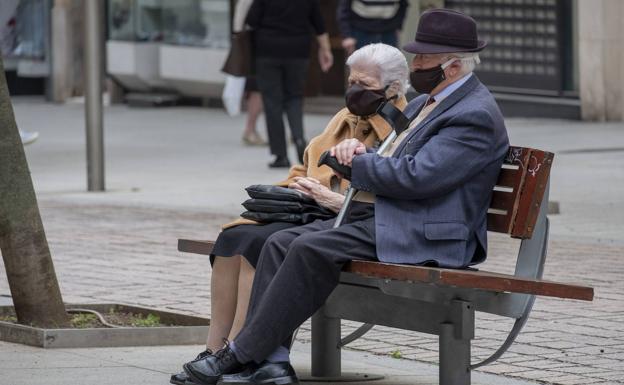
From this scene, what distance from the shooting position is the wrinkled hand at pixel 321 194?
560cm

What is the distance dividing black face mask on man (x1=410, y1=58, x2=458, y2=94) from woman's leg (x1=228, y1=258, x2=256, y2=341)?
2.77 feet

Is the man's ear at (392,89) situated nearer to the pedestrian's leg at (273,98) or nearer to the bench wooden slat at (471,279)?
the bench wooden slat at (471,279)

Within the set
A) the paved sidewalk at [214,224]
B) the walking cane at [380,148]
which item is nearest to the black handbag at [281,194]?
the walking cane at [380,148]

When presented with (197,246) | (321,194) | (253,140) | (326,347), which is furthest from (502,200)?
(253,140)

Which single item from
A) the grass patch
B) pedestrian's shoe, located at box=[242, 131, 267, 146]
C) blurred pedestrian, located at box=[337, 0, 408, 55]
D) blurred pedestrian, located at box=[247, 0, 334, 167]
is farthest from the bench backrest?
pedestrian's shoe, located at box=[242, 131, 267, 146]

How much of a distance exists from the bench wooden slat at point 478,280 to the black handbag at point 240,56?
28.9 feet

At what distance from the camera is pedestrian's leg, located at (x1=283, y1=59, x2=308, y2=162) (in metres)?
13.9

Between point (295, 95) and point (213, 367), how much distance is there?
28.6 feet

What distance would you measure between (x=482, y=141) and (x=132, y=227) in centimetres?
558

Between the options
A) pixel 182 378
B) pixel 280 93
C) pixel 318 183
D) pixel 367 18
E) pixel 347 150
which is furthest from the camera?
pixel 280 93

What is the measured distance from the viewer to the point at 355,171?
5.32 meters

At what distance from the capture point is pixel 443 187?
5.16 meters

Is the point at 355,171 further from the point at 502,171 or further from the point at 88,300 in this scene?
the point at 88,300

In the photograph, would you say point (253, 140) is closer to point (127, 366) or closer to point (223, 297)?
point (127, 366)
